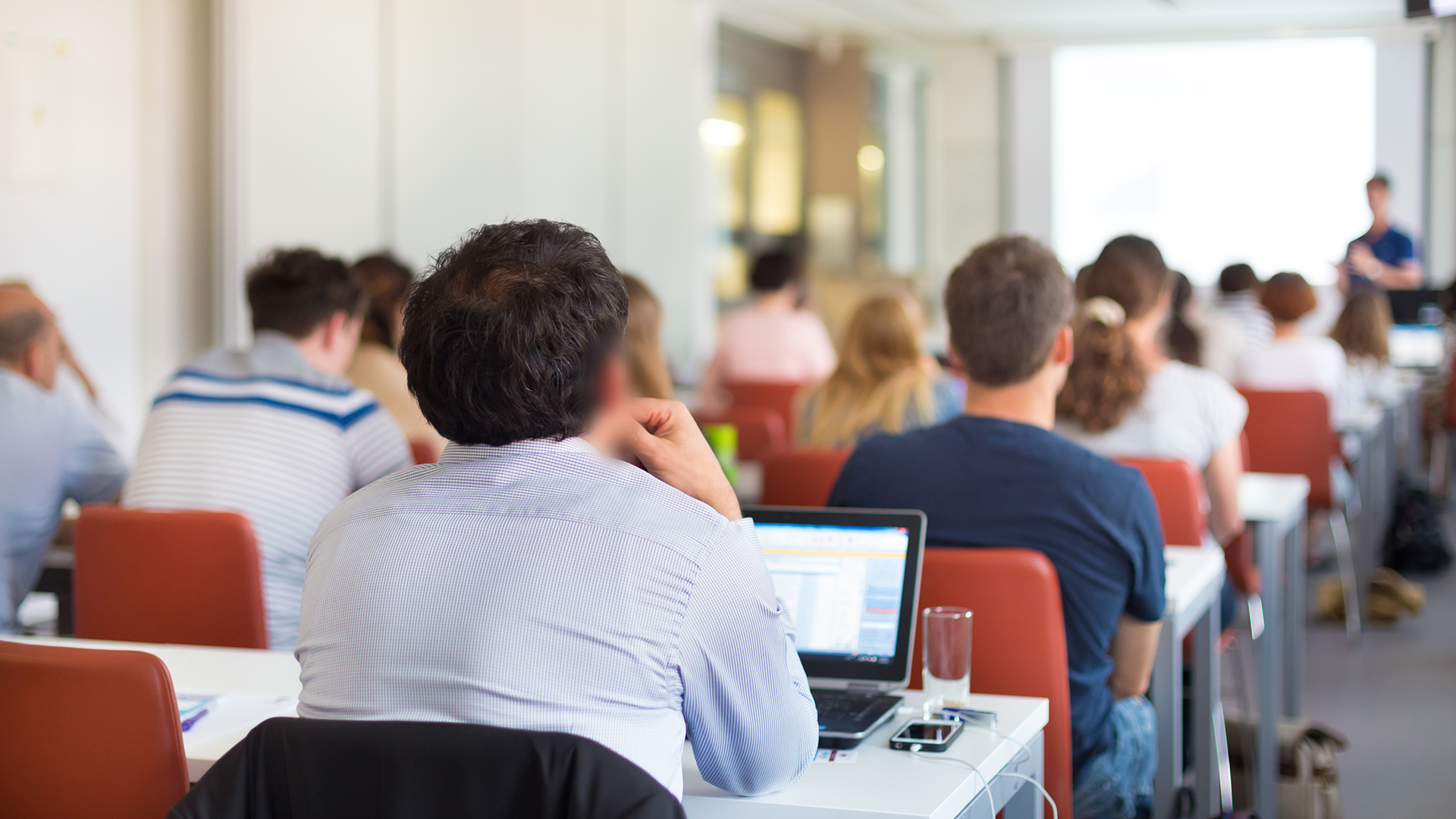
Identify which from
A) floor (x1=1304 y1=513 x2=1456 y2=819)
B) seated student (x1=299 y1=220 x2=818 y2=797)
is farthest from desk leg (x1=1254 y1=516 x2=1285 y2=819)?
seated student (x1=299 y1=220 x2=818 y2=797)

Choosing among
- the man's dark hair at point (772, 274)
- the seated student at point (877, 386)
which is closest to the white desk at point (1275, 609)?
the seated student at point (877, 386)

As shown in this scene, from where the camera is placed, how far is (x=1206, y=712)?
2693 mm

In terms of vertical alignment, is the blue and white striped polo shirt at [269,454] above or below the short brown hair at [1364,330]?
below

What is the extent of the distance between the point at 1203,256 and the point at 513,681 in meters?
10.7

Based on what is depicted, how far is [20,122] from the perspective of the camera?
14.5 ft

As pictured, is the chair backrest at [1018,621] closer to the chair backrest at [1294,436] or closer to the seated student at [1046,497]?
the seated student at [1046,497]

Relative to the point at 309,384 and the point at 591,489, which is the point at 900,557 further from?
the point at 309,384

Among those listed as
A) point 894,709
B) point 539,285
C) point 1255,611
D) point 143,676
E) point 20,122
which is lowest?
point 1255,611

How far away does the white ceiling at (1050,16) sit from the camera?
977 centimetres

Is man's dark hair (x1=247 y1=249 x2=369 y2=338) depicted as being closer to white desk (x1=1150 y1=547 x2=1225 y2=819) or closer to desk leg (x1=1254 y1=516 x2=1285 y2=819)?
white desk (x1=1150 y1=547 x2=1225 y2=819)

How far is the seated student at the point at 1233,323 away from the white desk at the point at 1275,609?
82.7 inches

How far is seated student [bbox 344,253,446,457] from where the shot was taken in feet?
12.6

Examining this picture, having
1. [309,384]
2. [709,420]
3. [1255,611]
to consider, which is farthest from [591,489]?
[709,420]

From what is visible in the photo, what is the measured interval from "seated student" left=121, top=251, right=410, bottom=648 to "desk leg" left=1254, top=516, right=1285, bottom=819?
6.29 ft
